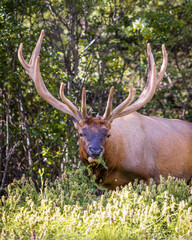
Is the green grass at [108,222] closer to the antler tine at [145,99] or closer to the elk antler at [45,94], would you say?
the elk antler at [45,94]

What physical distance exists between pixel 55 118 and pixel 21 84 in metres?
0.85

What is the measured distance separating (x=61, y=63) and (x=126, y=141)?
2.12 m

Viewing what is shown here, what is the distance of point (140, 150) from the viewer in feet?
18.2

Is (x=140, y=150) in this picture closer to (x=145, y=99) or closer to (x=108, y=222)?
(x=145, y=99)

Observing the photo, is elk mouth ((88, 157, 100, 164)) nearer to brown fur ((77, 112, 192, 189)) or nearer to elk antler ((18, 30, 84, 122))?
brown fur ((77, 112, 192, 189))

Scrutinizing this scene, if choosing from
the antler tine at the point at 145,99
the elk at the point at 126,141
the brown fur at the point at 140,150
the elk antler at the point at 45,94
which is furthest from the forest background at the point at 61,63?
the antler tine at the point at 145,99

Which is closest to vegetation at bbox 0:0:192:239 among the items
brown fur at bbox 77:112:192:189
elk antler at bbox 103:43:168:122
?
brown fur at bbox 77:112:192:189

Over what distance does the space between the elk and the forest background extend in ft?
3.19

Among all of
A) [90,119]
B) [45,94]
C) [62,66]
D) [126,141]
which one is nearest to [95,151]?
[90,119]

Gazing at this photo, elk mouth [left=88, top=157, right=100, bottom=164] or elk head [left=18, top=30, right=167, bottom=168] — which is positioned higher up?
elk head [left=18, top=30, right=167, bottom=168]

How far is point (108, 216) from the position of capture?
10.8ft

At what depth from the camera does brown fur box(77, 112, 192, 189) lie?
206 inches

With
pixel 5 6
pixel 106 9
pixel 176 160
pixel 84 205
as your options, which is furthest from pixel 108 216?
pixel 106 9

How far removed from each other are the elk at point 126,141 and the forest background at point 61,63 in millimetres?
971
